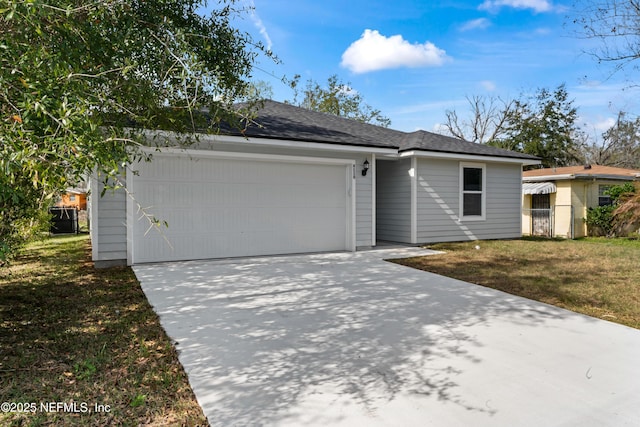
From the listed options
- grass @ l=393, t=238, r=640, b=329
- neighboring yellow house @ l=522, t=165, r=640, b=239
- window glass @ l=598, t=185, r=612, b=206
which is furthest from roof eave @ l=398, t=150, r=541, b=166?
window glass @ l=598, t=185, r=612, b=206

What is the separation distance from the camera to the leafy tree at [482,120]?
3030 centimetres

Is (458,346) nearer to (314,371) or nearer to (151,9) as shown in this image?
(314,371)

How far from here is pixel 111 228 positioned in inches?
288

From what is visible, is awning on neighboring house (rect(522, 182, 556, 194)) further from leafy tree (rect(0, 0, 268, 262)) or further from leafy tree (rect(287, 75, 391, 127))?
leafy tree (rect(0, 0, 268, 262))

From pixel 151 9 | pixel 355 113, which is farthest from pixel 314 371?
pixel 355 113

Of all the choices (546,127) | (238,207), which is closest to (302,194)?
(238,207)

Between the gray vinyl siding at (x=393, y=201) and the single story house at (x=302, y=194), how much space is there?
31 mm

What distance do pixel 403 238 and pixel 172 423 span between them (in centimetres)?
957

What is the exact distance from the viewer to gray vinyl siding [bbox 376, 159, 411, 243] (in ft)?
36.5

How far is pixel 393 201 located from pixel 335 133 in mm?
2959

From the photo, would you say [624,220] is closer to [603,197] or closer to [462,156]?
[603,197]

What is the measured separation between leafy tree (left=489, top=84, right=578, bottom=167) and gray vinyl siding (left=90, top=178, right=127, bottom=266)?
1120 inches

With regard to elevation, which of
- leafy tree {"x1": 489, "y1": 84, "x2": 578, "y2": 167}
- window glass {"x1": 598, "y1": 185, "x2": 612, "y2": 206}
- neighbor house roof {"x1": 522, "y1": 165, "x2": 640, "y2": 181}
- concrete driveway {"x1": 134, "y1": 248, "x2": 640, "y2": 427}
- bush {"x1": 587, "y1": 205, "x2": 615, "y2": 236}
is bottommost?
concrete driveway {"x1": 134, "y1": 248, "x2": 640, "y2": 427}

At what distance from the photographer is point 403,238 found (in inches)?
446
